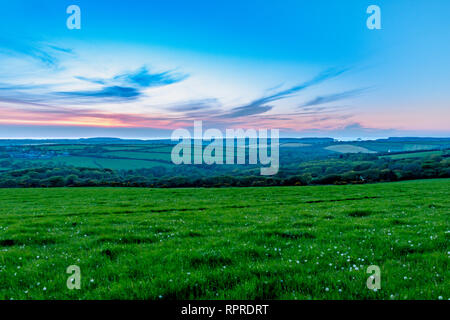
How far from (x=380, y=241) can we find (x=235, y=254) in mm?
5039

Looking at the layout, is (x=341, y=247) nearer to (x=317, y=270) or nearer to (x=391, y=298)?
(x=317, y=270)

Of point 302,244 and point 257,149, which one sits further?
point 257,149

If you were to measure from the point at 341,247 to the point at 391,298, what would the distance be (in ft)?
9.68

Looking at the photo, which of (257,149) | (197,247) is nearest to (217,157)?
(257,149)

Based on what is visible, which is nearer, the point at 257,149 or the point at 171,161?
the point at 171,161

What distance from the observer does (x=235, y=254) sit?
7.52m
